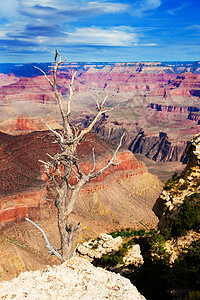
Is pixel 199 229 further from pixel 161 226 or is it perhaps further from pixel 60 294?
pixel 60 294

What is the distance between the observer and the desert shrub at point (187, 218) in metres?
20.2

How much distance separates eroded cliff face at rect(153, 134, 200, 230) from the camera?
2335 cm

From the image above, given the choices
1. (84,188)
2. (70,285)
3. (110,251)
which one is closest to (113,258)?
(110,251)

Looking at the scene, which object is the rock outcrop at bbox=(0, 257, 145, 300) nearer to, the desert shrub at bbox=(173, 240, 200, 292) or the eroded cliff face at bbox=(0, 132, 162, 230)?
the desert shrub at bbox=(173, 240, 200, 292)

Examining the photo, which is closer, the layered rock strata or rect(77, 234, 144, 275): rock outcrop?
rect(77, 234, 144, 275): rock outcrop

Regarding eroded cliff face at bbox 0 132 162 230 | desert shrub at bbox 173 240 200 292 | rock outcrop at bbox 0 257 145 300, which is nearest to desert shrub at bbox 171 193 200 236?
desert shrub at bbox 173 240 200 292

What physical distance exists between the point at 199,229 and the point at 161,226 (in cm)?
531

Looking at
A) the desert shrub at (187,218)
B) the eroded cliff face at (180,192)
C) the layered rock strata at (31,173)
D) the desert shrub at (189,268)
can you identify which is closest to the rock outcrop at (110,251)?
the eroded cliff face at (180,192)

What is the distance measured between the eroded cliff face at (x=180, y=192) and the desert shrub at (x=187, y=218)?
0.71 meters

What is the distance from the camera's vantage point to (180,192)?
24750 mm

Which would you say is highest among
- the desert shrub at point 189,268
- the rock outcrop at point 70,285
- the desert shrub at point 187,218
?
the rock outcrop at point 70,285

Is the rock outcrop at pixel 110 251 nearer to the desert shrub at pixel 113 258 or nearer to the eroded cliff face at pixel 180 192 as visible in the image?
the desert shrub at pixel 113 258

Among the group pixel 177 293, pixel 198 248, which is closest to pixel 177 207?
pixel 198 248

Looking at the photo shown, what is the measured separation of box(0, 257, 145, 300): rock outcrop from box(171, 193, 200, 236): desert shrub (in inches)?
450
